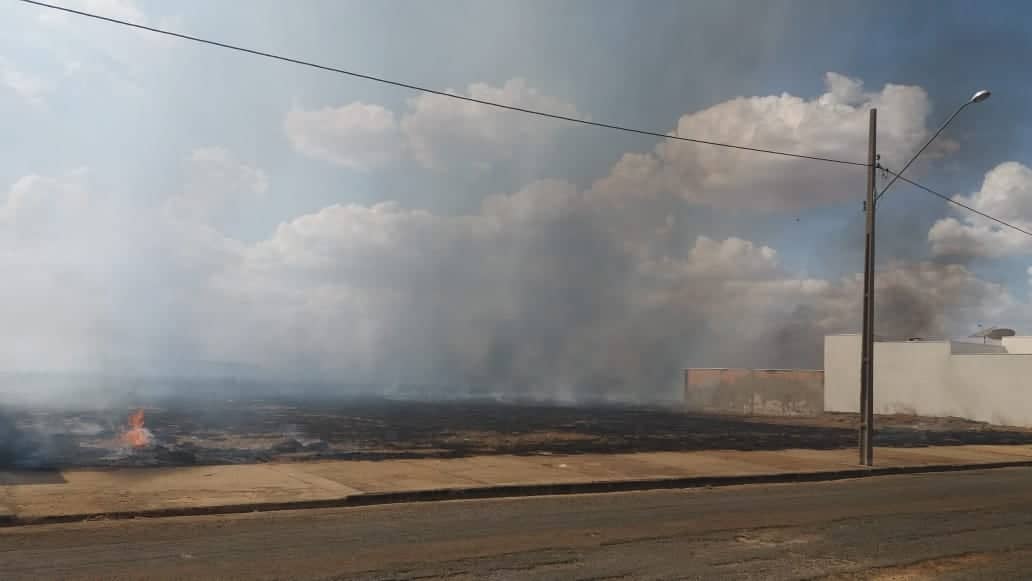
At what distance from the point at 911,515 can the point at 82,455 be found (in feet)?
58.1

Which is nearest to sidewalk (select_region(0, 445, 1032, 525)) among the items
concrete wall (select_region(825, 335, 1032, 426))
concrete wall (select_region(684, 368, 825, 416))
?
concrete wall (select_region(825, 335, 1032, 426))

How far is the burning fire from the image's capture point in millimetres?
23719

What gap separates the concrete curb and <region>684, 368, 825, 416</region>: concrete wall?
42.0 meters

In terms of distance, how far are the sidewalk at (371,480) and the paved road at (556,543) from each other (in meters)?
0.58

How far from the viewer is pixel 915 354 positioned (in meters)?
53.0

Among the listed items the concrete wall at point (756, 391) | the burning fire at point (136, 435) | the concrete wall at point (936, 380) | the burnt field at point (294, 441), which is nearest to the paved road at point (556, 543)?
the burnt field at point (294, 441)

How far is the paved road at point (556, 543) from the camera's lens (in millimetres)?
7824

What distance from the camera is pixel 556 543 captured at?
364 inches

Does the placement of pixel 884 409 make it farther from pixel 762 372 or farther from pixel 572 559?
pixel 572 559

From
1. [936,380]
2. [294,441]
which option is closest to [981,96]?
[294,441]

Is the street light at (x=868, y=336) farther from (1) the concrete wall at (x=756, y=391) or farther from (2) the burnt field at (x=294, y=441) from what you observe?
(1) the concrete wall at (x=756, y=391)

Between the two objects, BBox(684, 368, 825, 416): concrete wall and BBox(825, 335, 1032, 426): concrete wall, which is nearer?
BBox(825, 335, 1032, 426): concrete wall

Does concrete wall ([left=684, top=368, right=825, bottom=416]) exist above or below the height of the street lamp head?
below

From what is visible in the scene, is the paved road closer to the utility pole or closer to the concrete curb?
the concrete curb
